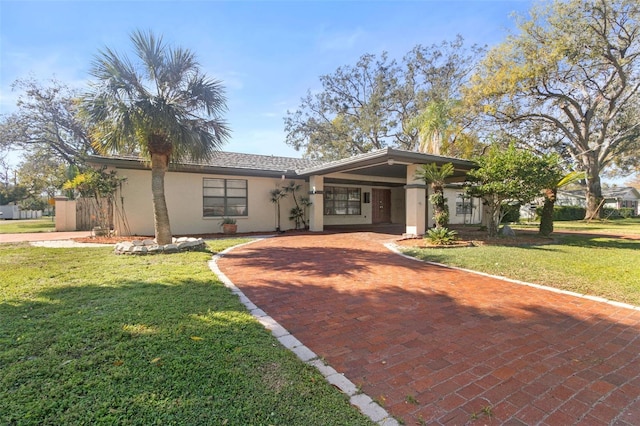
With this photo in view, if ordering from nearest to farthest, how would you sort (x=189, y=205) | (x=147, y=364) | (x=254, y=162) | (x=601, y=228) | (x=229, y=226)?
(x=147, y=364)
(x=229, y=226)
(x=189, y=205)
(x=254, y=162)
(x=601, y=228)

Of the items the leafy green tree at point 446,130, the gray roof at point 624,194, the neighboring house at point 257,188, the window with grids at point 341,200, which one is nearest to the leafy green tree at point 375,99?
the leafy green tree at point 446,130

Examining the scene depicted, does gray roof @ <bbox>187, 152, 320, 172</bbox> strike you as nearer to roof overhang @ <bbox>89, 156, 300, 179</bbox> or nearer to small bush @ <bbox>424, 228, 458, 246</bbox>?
roof overhang @ <bbox>89, 156, 300, 179</bbox>

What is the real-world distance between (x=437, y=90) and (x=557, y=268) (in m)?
21.1

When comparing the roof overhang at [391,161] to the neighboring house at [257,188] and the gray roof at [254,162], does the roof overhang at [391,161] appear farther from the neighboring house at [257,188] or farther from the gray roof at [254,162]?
the gray roof at [254,162]

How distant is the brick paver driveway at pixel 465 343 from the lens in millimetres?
2264

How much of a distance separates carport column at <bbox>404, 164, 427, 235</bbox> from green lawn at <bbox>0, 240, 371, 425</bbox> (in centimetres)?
808

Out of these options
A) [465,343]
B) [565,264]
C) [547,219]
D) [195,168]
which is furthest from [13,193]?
[565,264]

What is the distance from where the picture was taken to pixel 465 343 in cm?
321

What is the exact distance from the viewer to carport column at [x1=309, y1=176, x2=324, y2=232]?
14.1 meters

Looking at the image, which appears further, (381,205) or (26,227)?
(381,205)

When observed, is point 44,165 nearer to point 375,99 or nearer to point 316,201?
point 316,201

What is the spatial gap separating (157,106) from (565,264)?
32.6 ft

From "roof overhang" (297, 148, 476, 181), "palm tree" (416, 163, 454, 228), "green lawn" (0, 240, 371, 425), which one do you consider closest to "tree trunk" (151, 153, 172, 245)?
"green lawn" (0, 240, 371, 425)

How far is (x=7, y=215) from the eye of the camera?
3222cm
